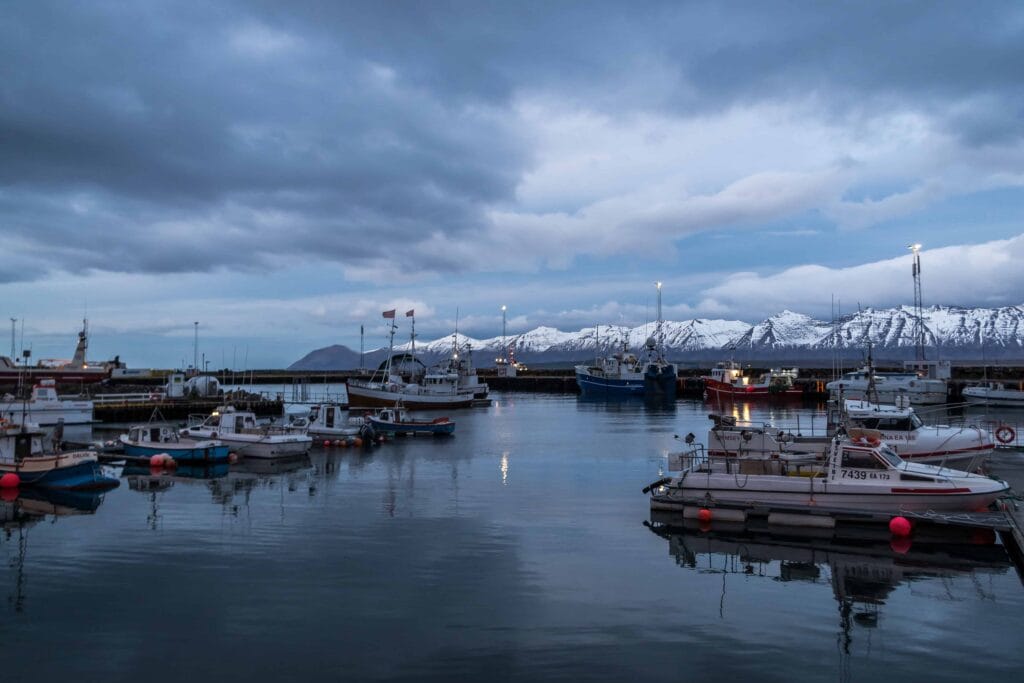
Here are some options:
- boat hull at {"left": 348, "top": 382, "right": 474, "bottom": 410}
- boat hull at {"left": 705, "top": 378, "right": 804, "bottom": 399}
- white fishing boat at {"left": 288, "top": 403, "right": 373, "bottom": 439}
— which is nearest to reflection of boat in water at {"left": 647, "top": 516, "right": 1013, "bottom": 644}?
white fishing boat at {"left": 288, "top": 403, "right": 373, "bottom": 439}

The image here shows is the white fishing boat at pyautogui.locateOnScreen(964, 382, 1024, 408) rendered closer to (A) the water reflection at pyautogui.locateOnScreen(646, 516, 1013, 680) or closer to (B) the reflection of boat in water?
(B) the reflection of boat in water

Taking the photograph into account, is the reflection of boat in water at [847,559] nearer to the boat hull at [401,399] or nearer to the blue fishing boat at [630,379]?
the boat hull at [401,399]

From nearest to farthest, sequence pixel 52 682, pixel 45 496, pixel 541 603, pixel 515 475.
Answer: pixel 52 682, pixel 541 603, pixel 45 496, pixel 515 475

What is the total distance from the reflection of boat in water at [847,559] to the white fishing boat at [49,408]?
51671 millimetres

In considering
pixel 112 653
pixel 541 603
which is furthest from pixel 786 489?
pixel 112 653

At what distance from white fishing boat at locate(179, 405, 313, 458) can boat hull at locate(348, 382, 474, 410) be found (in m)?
36.9

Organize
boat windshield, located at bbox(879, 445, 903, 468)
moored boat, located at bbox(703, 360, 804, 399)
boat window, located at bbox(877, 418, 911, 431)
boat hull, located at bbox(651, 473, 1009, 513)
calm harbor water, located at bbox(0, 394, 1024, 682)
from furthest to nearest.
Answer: moored boat, located at bbox(703, 360, 804, 399) → boat window, located at bbox(877, 418, 911, 431) → boat windshield, located at bbox(879, 445, 903, 468) → boat hull, located at bbox(651, 473, 1009, 513) → calm harbor water, located at bbox(0, 394, 1024, 682)

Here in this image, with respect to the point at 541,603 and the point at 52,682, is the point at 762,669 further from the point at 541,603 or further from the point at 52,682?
the point at 52,682

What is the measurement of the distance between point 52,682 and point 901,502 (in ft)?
71.9

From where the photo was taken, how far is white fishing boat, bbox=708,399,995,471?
29969mm

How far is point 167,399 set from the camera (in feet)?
238

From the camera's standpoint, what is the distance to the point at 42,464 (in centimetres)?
2972

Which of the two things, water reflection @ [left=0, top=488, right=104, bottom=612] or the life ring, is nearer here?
water reflection @ [left=0, top=488, right=104, bottom=612]

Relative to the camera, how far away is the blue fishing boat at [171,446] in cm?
3759
